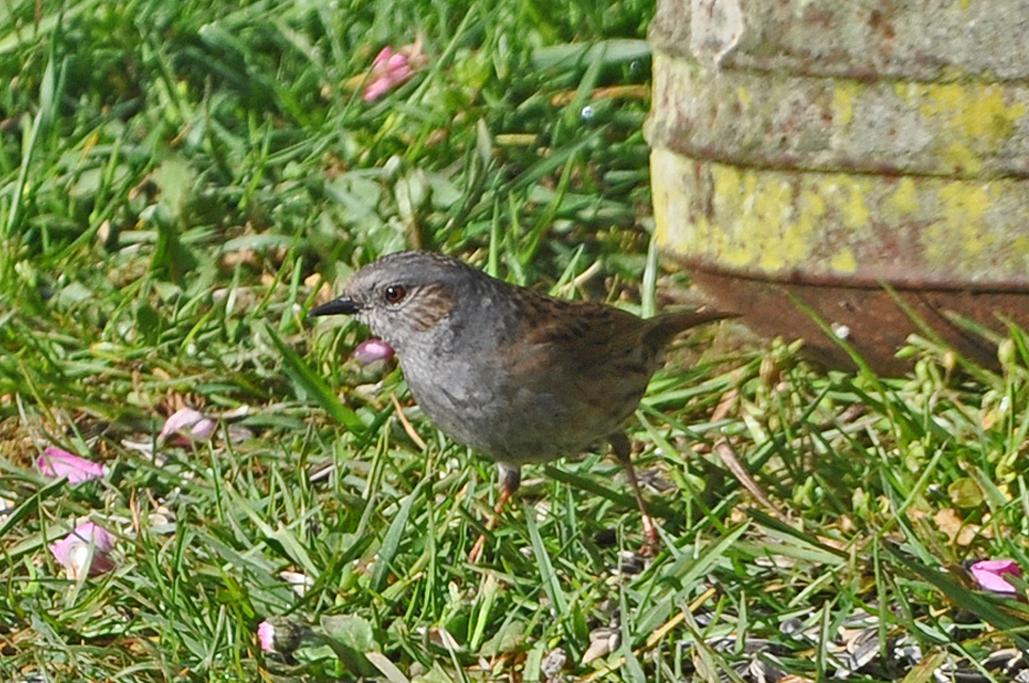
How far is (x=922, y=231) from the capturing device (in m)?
5.22

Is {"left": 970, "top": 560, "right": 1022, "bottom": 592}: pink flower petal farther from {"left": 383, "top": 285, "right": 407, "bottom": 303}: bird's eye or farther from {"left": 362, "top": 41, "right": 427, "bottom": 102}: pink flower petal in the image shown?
{"left": 362, "top": 41, "right": 427, "bottom": 102}: pink flower petal

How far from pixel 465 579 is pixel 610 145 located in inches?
88.1

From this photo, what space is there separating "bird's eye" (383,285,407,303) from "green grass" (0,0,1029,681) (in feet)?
1.36

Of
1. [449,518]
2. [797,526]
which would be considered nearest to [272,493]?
[449,518]

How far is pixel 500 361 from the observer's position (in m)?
4.93

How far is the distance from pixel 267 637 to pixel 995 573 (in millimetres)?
1544

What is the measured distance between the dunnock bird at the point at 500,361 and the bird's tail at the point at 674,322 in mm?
177

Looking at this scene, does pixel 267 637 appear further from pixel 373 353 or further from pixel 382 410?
pixel 373 353

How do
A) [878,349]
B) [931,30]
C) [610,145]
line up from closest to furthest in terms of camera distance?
1. [931,30]
2. [878,349]
3. [610,145]

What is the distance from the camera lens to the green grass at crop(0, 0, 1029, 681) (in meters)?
4.36

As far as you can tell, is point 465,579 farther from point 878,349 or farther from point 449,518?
point 878,349

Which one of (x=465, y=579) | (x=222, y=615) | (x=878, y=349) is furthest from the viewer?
(x=878, y=349)

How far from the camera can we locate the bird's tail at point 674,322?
5359 mm

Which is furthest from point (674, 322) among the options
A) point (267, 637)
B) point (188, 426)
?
point (267, 637)
